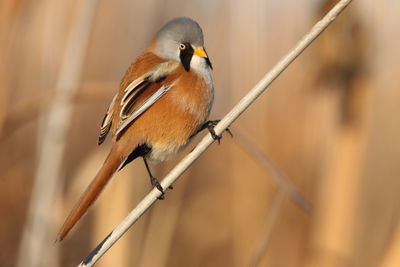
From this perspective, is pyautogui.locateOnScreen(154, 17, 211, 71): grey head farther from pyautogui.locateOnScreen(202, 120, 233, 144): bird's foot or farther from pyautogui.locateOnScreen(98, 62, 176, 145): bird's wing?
pyautogui.locateOnScreen(202, 120, 233, 144): bird's foot

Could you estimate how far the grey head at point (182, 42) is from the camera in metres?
2.25

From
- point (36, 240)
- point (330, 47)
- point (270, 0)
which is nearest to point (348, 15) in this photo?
point (330, 47)

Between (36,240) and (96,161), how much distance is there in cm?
49

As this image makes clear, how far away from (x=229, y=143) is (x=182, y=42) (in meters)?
1.49

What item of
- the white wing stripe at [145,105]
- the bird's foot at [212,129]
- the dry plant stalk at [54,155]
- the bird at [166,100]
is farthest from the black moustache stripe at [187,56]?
the dry plant stalk at [54,155]

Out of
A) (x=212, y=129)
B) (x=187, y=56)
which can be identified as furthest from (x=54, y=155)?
(x=212, y=129)

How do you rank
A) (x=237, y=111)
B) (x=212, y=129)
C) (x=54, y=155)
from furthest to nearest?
(x=54, y=155) < (x=212, y=129) < (x=237, y=111)

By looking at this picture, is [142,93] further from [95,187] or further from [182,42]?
[95,187]

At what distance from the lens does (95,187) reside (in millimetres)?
1830

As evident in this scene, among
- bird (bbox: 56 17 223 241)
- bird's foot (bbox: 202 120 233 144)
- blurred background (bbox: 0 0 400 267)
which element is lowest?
blurred background (bbox: 0 0 400 267)

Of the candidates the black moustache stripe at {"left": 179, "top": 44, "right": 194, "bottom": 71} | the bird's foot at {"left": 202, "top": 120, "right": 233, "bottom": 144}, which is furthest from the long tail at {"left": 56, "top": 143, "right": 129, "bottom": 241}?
the black moustache stripe at {"left": 179, "top": 44, "right": 194, "bottom": 71}

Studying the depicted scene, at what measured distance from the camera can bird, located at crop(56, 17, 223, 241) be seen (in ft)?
7.09

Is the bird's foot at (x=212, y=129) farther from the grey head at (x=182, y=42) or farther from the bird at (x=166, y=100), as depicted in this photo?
the grey head at (x=182, y=42)

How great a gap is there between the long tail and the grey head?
42 centimetres
